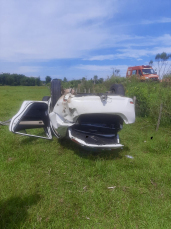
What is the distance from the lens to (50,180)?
3.22 meters

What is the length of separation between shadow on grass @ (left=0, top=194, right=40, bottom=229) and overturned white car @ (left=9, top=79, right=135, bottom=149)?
1.26 m

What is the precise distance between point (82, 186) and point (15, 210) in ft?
3.47

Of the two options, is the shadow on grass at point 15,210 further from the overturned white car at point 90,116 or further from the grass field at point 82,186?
the overturned white car at point 90,116

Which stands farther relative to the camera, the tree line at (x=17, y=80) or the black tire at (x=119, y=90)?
the tree line at (x=17, y=80)

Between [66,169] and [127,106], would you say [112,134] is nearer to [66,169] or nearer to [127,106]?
[127,106]

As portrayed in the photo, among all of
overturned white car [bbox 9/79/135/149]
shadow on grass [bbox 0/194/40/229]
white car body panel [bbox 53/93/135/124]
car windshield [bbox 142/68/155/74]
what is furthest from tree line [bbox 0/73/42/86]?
shadow on grass [bbox 0/194/40/229]

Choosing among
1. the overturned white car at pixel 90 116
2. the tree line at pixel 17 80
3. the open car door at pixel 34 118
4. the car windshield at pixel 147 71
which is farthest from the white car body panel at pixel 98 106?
the tree line at pixel 17 80

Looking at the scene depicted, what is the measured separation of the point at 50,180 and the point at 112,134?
1.59 meters

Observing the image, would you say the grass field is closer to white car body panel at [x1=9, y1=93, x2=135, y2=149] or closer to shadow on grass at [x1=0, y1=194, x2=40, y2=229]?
shadow on grass at [x1=0, y1=194, x2=40, y2=229]

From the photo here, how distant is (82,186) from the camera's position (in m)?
3.07

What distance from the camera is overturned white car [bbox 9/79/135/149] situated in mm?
3434

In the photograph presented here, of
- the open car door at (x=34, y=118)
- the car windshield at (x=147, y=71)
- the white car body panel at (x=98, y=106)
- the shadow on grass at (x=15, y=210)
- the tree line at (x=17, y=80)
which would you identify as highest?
the tree line at (x=17, y=80)

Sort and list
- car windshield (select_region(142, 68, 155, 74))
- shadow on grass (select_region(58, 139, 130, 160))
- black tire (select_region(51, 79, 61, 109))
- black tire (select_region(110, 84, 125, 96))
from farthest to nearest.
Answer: car windshield (select_region(142, 68, 155, 74)) → black tire (select_region(51, 79, 61, 109)) → black tire (select_region(110, 84, 125, 96)) → shadow on grass (select_region(58, 139, 130, 160))

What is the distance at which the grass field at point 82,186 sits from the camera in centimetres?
240
